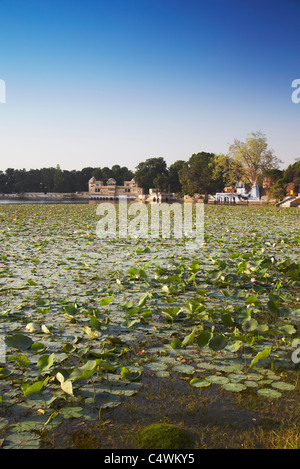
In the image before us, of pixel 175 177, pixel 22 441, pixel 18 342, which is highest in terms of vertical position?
pixel 175 177

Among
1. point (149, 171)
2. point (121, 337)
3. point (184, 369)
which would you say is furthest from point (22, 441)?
point (149, 171)

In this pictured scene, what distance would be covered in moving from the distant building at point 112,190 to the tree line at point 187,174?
274 cm

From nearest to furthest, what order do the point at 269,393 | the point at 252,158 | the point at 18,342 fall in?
the point at 269,393 → the point at 18,342 → the point at 252,158

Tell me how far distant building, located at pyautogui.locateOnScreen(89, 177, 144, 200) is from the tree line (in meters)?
2.74

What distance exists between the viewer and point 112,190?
324 ft

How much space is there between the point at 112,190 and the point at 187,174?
42.8 meters

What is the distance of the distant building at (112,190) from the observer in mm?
96856

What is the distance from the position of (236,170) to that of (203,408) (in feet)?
142

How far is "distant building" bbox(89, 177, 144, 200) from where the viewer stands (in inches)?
3813

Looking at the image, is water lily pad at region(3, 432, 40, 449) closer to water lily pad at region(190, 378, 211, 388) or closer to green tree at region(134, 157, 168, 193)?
water lily pad at region(190, 378, 211, 388)
